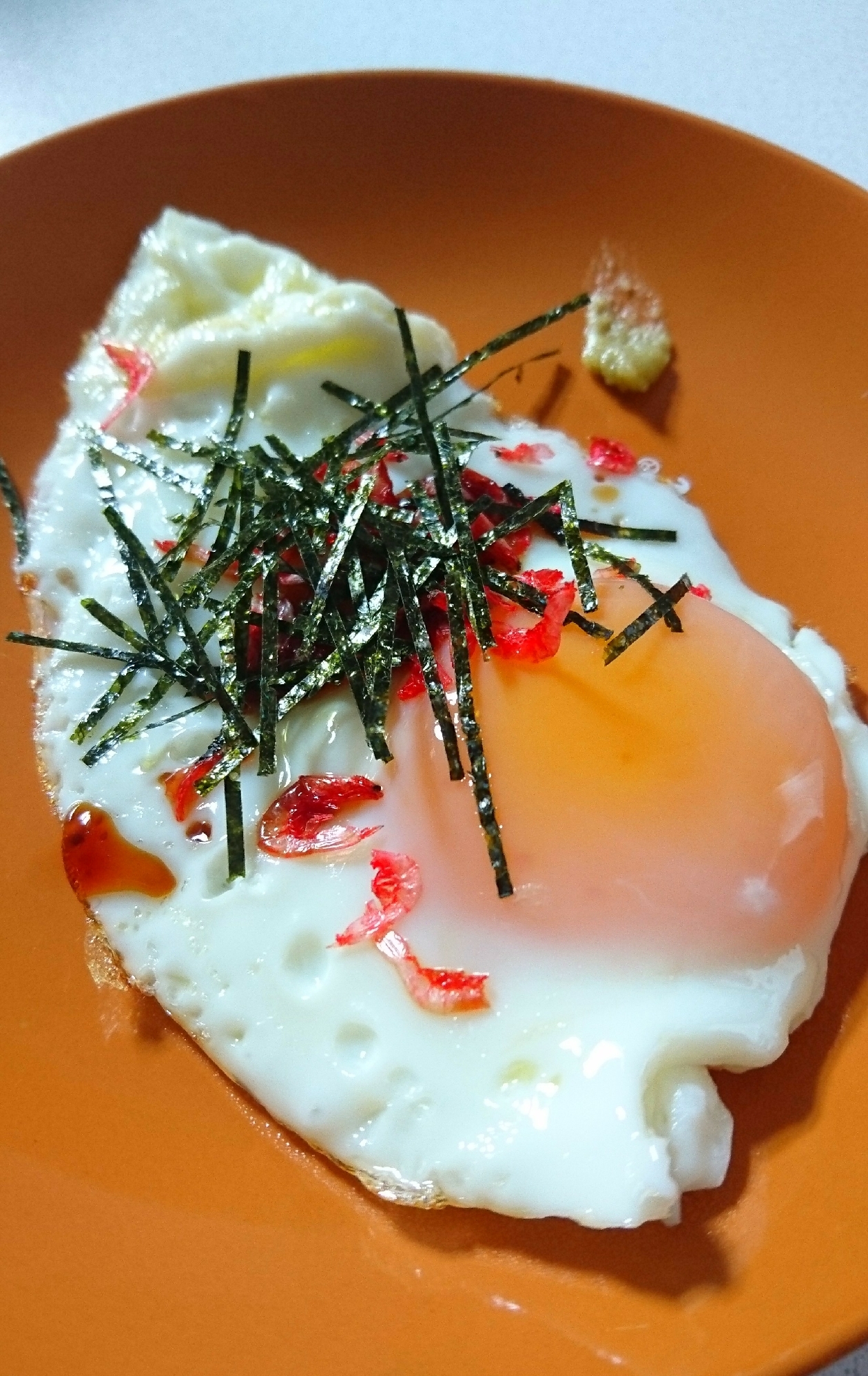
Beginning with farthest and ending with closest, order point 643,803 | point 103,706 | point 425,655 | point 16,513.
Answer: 1. point 16,513
2. point 103,706
3. point 425,655
4. point 643,803

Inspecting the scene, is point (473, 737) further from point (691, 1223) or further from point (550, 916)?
point (691, 1223)

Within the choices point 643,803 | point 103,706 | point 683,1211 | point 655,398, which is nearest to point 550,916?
point 643,803

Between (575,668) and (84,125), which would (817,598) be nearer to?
(575,668)

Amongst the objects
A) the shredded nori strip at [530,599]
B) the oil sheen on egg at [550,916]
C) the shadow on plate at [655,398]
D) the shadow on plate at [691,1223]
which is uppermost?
the shadow on plate at [655,398]

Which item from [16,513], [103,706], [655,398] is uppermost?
[16,513]

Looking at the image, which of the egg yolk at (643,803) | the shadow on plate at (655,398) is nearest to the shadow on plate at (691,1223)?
the egg yolk at (643,803)

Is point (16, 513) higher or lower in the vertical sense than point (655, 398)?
higher

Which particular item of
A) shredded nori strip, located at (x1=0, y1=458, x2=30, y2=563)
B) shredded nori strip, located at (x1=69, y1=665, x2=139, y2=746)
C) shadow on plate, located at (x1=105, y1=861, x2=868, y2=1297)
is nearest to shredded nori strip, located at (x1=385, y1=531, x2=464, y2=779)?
shredded nori strip, located at (x1=69, y1=665, x2=139, y2=746)

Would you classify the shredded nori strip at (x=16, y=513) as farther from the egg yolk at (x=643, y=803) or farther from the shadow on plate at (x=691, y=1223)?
the shadow on plate at (x=691, y=1223)
